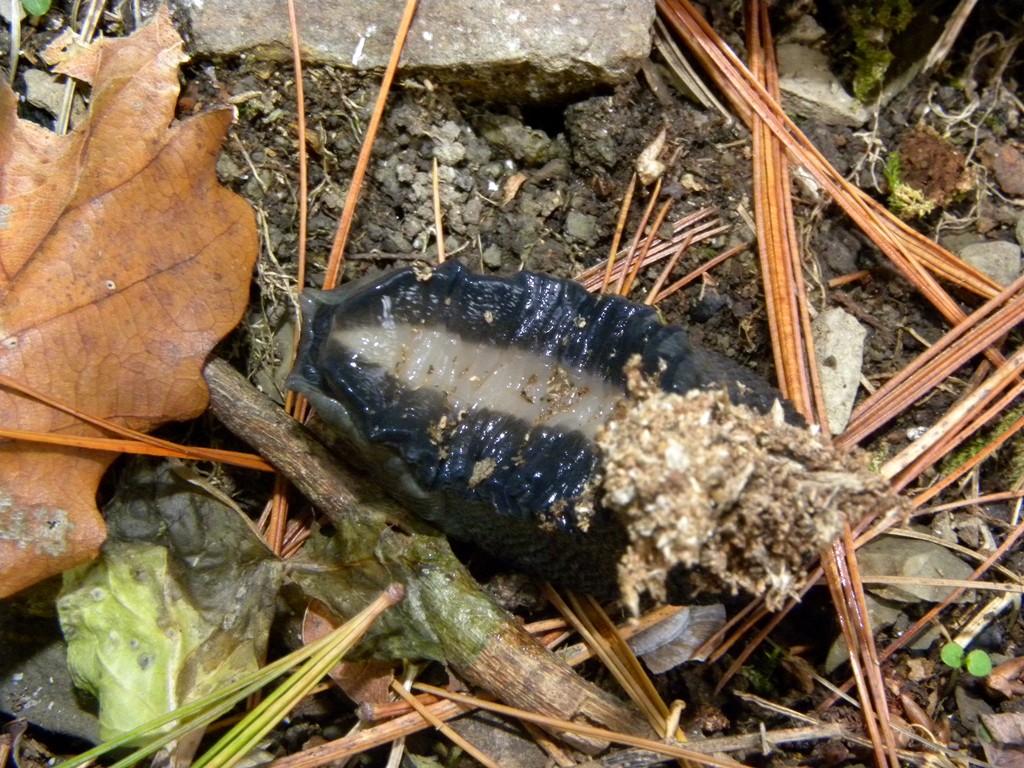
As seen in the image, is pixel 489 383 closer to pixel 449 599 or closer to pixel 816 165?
pixel 449 599

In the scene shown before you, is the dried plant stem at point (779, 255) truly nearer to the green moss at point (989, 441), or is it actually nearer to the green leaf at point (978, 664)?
the green moss at point (989, 441)

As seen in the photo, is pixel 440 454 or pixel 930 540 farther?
pixel 930 540

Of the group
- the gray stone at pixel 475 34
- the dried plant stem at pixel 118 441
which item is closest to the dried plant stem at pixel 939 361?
the gray stone at pixel 475 34

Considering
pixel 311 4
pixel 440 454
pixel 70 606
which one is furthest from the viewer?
pixel 311 4

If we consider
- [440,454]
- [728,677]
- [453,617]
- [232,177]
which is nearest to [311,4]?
[232,177]

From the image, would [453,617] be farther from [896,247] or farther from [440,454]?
[896,247]

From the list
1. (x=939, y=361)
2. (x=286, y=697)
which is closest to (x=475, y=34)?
(x=939, y=361)

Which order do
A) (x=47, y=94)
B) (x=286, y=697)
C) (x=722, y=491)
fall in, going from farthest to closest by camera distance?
(x=47, y=94) < (x=286, y=697) < (x=722, y=491)
